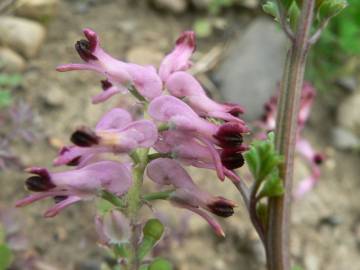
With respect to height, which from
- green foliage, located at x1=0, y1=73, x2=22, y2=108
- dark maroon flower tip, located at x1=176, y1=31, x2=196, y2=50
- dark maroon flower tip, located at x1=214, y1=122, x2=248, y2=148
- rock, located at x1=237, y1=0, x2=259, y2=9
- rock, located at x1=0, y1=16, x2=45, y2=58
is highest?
dark maroon flower tip, located at x1=176, y1=31, x2=196, y2=50

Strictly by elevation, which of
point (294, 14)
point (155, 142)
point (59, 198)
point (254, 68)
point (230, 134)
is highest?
point (294, 14)

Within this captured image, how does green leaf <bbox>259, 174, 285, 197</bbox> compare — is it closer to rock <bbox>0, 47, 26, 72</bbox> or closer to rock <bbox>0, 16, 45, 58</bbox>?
rock <bbox>0, 47, 26, 72</bbox>

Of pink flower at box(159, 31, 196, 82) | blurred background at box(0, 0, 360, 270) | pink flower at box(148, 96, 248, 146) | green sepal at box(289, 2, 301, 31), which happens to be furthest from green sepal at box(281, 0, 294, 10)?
blurred background at box(0, 0, 360, 270)

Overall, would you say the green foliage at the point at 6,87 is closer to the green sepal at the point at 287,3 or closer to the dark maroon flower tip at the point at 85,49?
the dark maroon flower tip at the point at 85,49

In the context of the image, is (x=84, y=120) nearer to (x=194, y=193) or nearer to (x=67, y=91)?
(x=67, y=91)

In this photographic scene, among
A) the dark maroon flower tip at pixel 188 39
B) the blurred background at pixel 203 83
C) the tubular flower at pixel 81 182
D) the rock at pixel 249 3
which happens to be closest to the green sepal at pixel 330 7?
the dark maroon flower tip at pixel 188 39

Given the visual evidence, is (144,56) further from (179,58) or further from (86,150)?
(86,150)

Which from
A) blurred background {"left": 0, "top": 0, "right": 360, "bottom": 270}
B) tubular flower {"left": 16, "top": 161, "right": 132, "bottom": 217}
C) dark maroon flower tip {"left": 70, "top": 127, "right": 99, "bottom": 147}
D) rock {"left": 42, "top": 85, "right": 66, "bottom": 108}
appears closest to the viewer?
dark maroon flower tip {"left": 70, "top": 127, "right": 99, "bottom": 147}

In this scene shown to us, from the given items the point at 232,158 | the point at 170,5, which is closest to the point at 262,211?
the point at 232,158
